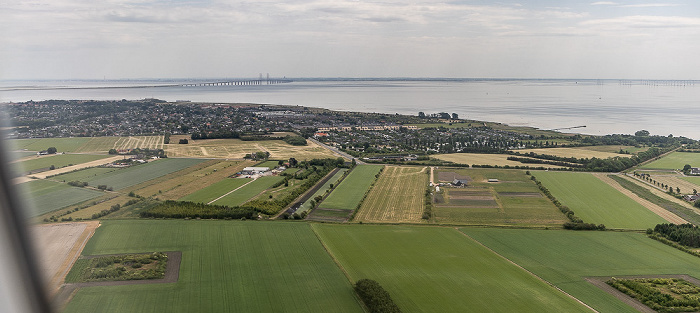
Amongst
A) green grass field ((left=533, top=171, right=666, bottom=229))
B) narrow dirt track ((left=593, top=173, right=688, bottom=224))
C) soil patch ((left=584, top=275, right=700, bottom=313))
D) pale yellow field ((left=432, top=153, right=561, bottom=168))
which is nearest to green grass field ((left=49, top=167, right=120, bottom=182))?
soil patch ((left=584, top=275, right=700, bottom=313))

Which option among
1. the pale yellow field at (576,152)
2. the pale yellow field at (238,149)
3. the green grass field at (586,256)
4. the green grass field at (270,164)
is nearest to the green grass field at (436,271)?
the green grass field at (586,256)

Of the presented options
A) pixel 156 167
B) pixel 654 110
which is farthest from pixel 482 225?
pixel 654 110

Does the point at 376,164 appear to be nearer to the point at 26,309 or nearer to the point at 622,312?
the point at 622,312

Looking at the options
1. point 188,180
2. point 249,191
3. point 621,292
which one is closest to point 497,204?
point 621,292

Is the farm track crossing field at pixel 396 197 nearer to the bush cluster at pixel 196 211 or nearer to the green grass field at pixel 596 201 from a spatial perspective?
the bush cluster at pixel 196 211

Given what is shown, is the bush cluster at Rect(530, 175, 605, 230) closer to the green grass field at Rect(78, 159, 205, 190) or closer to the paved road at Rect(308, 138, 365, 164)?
the paved road at Rect(308, 138, 365, 164)

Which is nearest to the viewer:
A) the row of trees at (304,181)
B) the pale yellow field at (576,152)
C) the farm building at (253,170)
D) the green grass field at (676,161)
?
the row of trees at (304,181)
